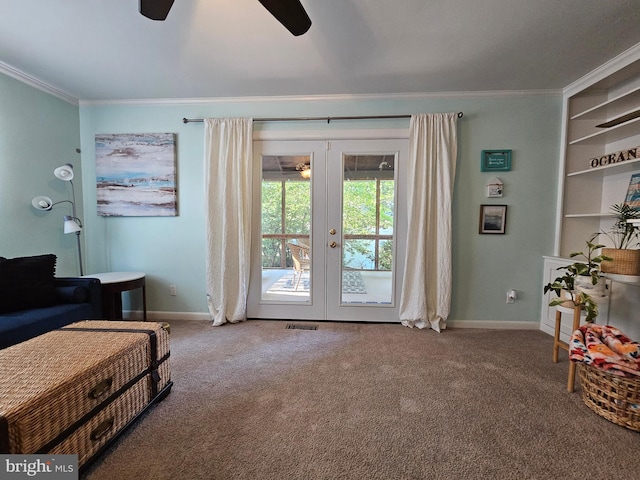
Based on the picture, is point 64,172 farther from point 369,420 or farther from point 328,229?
point 369,420

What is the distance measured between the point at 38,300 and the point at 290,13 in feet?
9.30

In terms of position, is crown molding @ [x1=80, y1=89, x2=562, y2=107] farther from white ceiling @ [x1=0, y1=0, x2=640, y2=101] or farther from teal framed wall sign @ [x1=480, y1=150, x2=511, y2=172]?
teal framed wall sign @ [x1=480, y1=150, x2=511, y2=172]

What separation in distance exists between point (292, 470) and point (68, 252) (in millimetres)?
3255

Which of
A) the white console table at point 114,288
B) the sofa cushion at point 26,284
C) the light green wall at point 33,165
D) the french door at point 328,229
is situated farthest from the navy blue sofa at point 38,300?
the french door at point 328,229

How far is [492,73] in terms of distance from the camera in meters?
2.37

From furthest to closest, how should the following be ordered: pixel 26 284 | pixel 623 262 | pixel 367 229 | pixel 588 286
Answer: pixel 367 229
pixel 26 284
pixel 588 286
pixel 623 262

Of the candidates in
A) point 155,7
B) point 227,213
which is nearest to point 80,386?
point 155,7

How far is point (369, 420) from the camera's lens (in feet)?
4.88

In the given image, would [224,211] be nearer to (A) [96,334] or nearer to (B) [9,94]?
(A) [96,334]

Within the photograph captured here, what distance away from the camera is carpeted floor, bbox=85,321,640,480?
3.94ft

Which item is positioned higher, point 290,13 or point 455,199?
point 290,13

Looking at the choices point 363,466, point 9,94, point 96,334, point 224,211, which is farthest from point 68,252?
point 363,466

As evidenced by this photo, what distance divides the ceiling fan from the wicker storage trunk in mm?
1760

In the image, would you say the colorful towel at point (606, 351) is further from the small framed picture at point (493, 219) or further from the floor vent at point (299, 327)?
the floor vent at point (299, 327)
